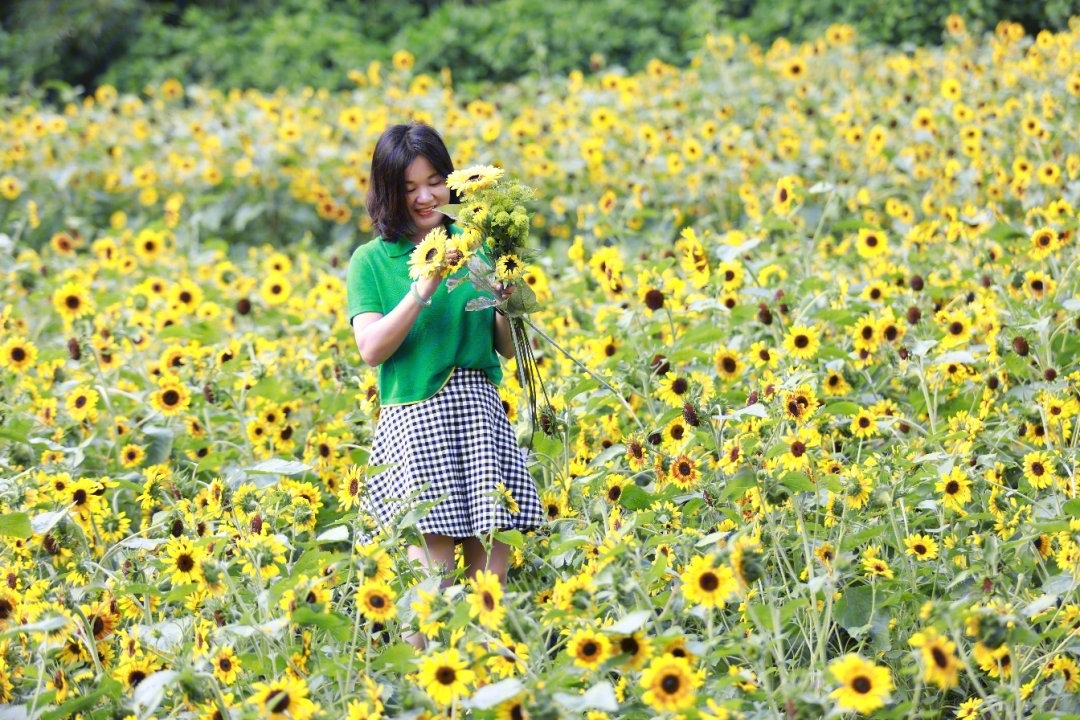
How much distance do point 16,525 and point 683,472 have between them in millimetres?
1319

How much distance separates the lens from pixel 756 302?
364cm

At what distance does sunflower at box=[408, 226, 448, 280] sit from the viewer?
2.41 metres

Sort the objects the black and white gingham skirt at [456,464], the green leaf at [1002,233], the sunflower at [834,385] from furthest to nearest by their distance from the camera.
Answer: the green leaf at [1002,233]
the sunflower at [834,385]
the black and white gingham skirt at [456,464]

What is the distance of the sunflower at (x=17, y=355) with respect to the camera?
3.42m

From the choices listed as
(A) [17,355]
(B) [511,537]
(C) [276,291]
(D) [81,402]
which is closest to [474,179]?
(B) [511,537]

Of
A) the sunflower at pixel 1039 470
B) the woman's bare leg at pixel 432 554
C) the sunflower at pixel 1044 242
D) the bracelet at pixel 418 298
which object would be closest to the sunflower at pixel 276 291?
the woman's bare leg at pixel 432 554

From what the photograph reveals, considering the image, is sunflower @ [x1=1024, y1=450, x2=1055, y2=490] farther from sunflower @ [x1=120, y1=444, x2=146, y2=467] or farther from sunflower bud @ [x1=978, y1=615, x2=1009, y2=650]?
sunflower @ [x1=120, y1=444, x2=146, y2=467]

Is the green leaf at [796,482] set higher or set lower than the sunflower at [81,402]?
lower

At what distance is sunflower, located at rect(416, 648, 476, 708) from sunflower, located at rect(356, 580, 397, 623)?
7.1 inches

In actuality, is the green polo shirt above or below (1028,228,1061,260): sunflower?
above

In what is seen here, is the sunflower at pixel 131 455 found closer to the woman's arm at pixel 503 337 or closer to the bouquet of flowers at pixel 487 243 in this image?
the woman's arm at pixel 503 337

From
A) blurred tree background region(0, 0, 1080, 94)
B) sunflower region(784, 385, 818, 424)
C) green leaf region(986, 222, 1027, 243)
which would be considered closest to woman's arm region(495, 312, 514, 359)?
sunflower region(784, 385, 818, 424)

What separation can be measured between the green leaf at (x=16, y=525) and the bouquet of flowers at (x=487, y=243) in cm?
92

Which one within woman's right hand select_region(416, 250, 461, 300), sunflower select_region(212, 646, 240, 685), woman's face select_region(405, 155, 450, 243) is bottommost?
sunflower select_region(212, 646, 240, 685)
